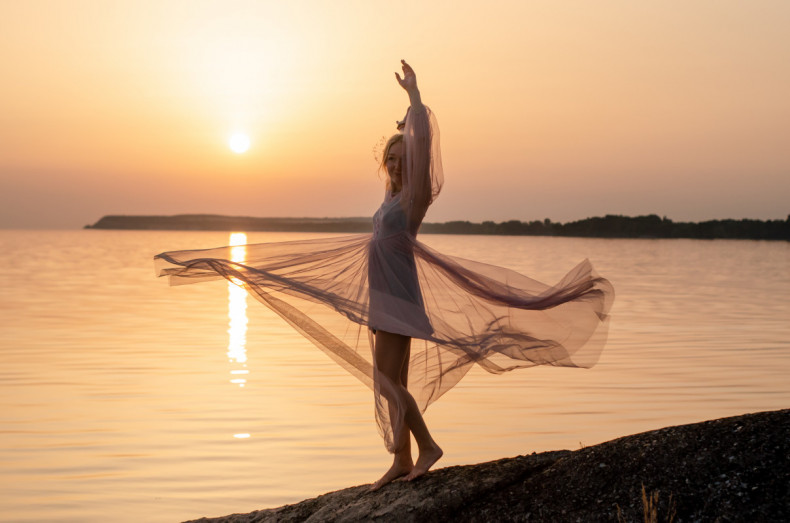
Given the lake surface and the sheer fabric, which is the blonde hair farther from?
the lake surface

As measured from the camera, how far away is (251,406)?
13703mm

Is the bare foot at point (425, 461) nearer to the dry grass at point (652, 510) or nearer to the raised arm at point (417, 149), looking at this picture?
the dry grass at point (652, 510)

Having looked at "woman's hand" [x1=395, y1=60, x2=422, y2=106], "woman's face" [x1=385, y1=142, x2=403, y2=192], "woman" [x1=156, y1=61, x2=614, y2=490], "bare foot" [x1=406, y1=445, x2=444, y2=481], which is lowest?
"bare foot" [x1=406, y1=445, x2=444, y2=481]

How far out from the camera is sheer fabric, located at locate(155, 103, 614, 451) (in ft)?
21.8

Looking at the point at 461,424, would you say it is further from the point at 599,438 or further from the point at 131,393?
the point at 131,393

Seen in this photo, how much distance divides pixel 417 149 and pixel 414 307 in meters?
1.08

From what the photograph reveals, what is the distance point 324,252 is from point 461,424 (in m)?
5.94

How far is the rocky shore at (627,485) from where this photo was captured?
5.66 m

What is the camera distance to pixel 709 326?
82.4 feet

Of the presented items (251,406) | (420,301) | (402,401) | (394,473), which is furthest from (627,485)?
(251,406)

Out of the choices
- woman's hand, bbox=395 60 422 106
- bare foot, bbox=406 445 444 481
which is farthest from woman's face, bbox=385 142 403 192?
bare foot, bbox=406 445 444 481

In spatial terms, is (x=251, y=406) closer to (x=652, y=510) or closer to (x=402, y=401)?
(x=402, y=401)

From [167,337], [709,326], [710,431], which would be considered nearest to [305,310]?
[710,431]

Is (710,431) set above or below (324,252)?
below
